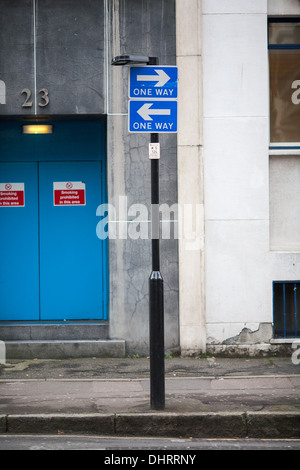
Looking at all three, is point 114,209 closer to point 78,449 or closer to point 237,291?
point 237,291

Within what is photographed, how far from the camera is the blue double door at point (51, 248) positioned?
1177cm

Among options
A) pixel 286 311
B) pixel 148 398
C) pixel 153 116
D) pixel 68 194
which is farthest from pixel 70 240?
pixel 153 116

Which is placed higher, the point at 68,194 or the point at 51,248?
the point at 68,194

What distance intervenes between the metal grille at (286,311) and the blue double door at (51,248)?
2813 mm

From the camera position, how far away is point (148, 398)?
8.57m

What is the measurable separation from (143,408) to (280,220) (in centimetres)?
470

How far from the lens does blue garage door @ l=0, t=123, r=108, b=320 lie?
11773 mm

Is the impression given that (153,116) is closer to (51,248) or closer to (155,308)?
(155,308)

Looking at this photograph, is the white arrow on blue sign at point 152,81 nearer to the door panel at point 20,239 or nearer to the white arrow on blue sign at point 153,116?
the white arrow on blue sign at point 153,116

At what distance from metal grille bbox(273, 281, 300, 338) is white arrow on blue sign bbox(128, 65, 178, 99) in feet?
14.7

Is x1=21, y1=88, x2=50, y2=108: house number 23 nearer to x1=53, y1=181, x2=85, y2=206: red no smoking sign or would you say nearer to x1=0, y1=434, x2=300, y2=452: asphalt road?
x1=53, y1=181, x2=85, y2=206: red no smoking sign

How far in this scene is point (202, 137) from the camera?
36.7 ft

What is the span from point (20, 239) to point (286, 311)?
451 cm

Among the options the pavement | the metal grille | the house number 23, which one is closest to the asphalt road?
the pavement
